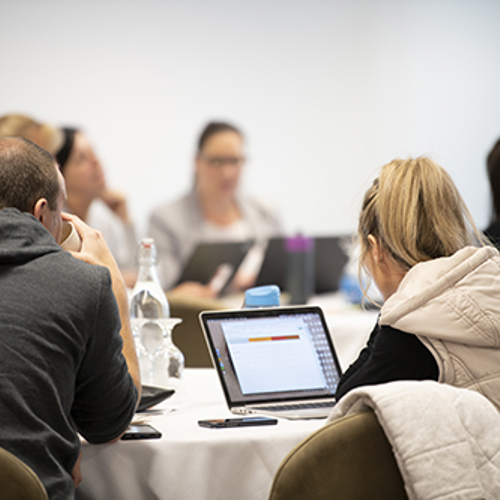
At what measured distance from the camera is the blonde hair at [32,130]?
4750 mm

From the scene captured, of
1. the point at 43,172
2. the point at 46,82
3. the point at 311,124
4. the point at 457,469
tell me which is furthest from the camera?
the point at 311,124

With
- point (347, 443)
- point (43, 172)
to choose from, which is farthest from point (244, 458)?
point (43, 172)

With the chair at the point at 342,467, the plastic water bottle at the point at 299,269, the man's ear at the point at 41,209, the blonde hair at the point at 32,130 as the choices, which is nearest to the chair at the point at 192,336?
the man's ear at the point at 41,209

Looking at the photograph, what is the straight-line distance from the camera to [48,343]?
1.20m

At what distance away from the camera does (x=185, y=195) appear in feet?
16.8

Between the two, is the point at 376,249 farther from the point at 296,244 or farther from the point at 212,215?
the point at 212,215

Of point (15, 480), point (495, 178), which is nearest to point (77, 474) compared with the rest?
point (15, 480)

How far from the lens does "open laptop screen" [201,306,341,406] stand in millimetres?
1745

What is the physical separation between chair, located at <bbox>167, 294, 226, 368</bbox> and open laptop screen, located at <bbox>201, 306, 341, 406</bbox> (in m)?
1.05

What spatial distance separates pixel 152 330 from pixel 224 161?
342 centimetres

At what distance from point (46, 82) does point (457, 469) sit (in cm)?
445

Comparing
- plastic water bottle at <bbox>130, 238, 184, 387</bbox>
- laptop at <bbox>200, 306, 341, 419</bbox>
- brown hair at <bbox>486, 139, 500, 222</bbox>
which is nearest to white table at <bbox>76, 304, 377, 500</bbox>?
laptop at <bbox>200, 306, 341, 419</bbox>

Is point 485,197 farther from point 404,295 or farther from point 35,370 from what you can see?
point 35,370

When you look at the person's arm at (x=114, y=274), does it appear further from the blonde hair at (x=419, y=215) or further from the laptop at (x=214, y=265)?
the laptop at (x=214, y=265)
